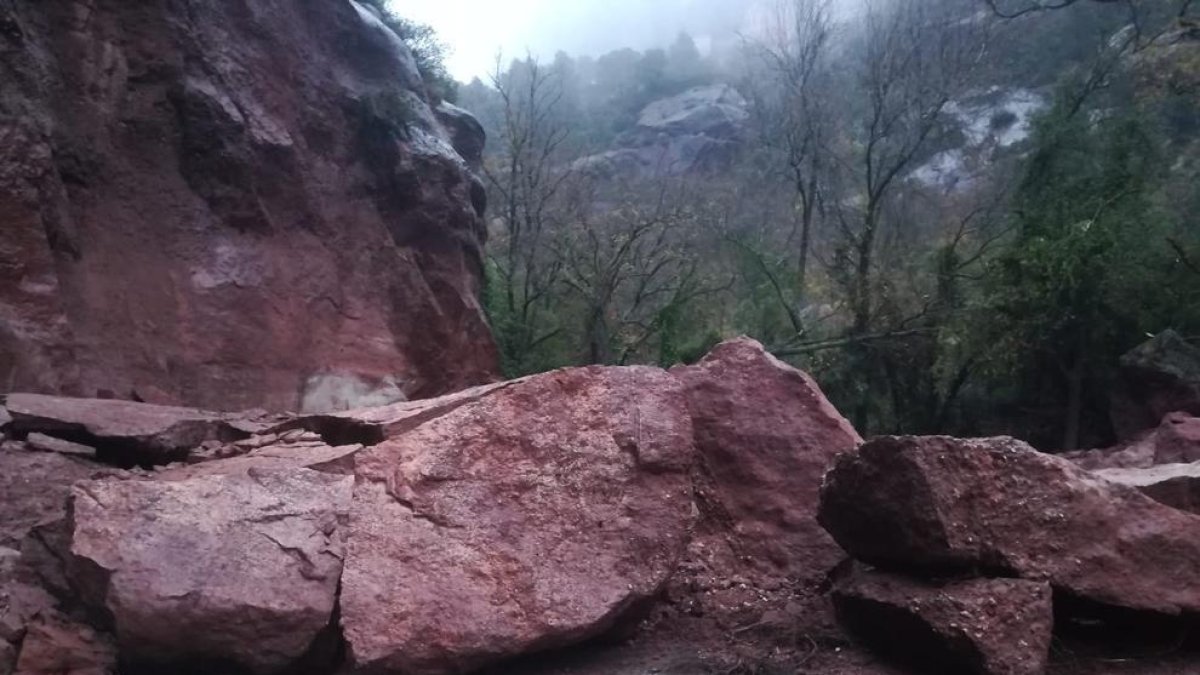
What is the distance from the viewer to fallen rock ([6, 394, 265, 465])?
16.4ft

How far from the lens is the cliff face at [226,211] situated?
23.7 ft

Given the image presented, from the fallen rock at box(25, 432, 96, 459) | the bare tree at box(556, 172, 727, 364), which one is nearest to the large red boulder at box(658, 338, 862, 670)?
the fallen rock at box(25, 432, 96, 459)

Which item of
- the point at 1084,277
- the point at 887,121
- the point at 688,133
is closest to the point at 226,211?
the point at 1084,277

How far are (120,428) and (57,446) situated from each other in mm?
298

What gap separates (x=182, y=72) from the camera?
8633 millimetres

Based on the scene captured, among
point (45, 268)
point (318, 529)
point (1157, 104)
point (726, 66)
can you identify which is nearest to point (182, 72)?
point (45, 268)

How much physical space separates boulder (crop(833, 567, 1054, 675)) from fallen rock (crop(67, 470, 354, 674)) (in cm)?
211

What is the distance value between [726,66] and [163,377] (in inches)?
1520

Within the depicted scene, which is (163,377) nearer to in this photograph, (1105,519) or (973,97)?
(1105,519)

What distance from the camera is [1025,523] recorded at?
3852 millimetres

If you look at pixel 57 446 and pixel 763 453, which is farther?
pixel 763 453

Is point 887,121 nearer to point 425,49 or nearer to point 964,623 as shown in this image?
point 425,49

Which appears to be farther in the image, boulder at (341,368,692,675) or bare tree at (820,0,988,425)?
bare tree at (820,0,988,425)

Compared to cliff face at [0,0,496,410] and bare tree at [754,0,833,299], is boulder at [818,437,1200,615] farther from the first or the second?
bare tree at [754,0,833,299]
